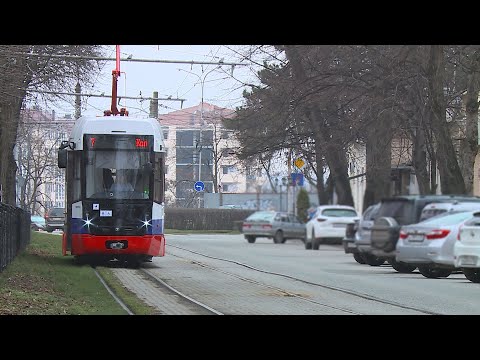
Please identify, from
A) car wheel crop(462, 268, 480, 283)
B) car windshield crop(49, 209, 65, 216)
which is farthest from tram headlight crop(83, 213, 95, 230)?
car wheel crop(462, 268, 480, 283)

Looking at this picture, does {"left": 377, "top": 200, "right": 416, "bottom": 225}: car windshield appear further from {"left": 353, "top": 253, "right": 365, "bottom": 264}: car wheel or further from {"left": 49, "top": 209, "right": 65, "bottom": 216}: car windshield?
{"left": 49, "top": 209, "right": 65, "bottom": 216}: car windshield

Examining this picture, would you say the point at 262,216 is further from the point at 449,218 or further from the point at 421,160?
the point at 449,218

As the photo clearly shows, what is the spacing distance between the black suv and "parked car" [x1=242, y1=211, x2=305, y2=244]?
3.01ft

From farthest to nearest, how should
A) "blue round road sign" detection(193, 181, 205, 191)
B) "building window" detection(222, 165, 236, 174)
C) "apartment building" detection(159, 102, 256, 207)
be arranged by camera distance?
1. "blue round road sign" detection(193, 181, 205, 191)
2. "apartment building" detection(159, 102, 256, 207)
3. "building window" detection(222, 165, 236, 174)

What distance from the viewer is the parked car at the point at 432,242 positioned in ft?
12.4

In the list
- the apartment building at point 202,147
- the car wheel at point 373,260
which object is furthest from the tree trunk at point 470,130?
the apartment building at point 202,147

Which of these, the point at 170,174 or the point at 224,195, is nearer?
the point at 224,195

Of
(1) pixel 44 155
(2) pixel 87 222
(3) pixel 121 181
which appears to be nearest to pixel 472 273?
(3) pixel 121 181

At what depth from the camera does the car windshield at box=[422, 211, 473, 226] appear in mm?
3741

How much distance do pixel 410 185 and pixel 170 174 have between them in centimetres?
435

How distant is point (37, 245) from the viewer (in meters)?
34.8
